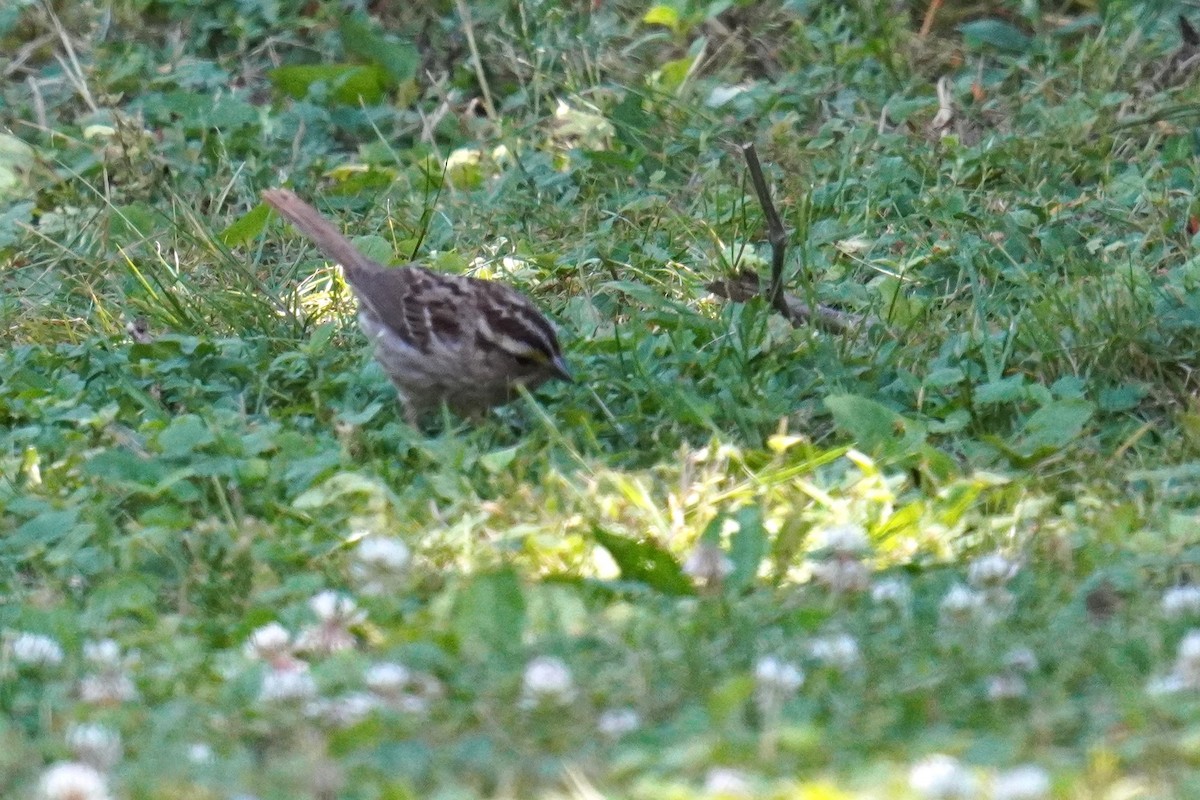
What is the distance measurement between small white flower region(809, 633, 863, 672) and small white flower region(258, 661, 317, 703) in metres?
1.01

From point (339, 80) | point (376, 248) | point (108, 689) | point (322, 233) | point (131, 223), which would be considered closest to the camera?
point (108, 689)

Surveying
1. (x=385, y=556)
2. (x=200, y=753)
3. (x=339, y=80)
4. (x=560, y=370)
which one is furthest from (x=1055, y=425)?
(x=339, y=80)

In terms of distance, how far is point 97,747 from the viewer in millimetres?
3523

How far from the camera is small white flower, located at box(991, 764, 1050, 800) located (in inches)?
120

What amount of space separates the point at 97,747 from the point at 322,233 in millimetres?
3525

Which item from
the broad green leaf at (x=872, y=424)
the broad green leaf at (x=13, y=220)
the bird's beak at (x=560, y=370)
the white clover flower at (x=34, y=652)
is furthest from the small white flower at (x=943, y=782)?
the broad green leaf at (x=13, y=220)

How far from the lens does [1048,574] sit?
14.3ft

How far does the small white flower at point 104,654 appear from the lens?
4.06 metres

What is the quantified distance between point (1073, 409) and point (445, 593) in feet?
6.81

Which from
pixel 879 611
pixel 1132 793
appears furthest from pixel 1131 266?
pixel 1132 793

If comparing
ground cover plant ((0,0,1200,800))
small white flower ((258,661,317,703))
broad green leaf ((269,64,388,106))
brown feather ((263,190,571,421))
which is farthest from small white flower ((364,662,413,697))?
broad green leaf ((269,64,388,106))

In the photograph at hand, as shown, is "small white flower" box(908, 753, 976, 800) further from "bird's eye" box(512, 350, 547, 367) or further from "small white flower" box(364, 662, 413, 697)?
"bird's eye" box(512, 350, 547, 367)

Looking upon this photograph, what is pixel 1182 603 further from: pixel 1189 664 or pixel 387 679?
pixel 387 679

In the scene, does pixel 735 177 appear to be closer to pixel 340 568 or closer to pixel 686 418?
pixel 686 418
